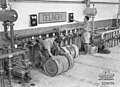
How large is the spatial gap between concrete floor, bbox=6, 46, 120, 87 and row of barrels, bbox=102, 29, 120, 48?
57.4 inches

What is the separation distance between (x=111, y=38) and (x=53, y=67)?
13.3ft

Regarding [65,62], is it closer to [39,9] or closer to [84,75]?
[84,75]

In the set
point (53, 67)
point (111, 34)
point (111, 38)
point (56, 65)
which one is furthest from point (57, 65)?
point (111, 34)

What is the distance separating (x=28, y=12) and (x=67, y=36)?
1.77 m

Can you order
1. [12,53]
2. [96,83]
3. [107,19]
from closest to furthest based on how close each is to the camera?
[12,53]
[96,83]
[107,19]

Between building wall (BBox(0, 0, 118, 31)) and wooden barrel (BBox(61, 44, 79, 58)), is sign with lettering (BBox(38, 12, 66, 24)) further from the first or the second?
wooden barrel (BBox(61, 44, 79, 58))

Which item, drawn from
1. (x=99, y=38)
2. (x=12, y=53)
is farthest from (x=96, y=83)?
(x=99, y=38)

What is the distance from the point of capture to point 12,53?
360cm

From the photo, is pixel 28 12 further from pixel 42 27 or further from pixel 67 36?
pixel 67 36

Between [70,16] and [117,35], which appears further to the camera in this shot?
[117,35]

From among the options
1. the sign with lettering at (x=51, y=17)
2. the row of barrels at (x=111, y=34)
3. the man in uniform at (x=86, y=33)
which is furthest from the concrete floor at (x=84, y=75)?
the row of barrels at (x=111, y=34)

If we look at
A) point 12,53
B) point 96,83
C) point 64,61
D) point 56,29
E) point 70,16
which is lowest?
point 96,83

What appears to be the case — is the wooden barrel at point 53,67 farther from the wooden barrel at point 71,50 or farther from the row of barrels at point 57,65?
the wooden barrel at point 71,50

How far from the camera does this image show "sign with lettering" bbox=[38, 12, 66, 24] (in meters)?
5.11
